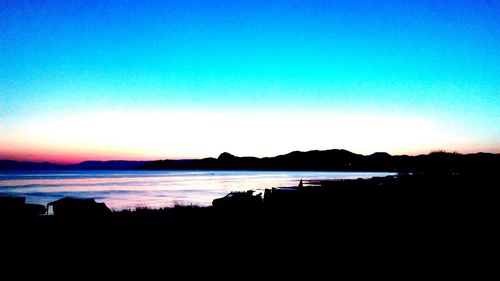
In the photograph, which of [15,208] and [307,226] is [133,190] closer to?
[15,208]

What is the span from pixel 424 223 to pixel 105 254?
12504 mm

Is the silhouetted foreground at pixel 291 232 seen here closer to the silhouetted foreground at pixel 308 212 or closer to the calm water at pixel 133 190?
the silhouetted foreground at pixel 308 212

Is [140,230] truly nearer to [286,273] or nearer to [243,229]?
[243,229]

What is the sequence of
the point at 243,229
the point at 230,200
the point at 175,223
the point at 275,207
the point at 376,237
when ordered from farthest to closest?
the point at 230,200
the point at 275,207
the point at 175,223
the point at 243,229
the point at 376,237

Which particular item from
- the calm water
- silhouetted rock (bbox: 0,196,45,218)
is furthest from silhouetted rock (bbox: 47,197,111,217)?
the calm water

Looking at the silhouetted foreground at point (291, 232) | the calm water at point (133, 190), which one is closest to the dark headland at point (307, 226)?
the silhouetted foreground at point (291, 232)

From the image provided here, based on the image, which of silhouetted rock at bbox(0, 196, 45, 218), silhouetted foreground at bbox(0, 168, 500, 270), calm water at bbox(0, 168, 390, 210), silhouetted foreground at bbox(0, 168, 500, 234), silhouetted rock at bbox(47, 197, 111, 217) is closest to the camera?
silhouetted foreground at bbox(0, 168, 500, 270)

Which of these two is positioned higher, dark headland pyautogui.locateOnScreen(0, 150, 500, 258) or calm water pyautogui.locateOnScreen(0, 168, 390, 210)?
dark headland pyautogui.locateOnScreen(0, 150, 500, 258)

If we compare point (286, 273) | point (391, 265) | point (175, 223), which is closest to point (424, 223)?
point (391, 265)

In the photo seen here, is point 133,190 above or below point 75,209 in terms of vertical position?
below

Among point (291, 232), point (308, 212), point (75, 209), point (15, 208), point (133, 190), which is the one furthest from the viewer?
point (133, 190)

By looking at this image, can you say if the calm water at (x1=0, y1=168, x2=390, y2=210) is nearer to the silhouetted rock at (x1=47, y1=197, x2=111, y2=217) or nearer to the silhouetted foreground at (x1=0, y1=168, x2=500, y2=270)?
the silhouetted rock at (x1=47, y1=197, x2=111, y2=217)

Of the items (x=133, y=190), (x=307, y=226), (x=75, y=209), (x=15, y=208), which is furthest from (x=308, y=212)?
(x=133, y=190)

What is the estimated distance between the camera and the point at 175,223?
17500 millimetres
